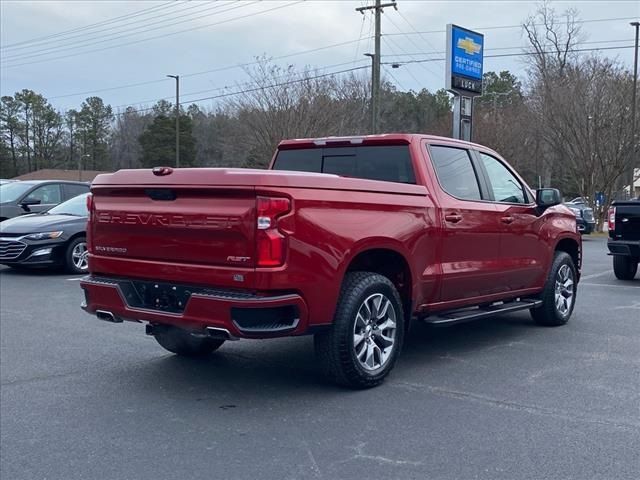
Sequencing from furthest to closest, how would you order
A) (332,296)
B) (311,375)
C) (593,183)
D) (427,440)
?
(593,183)
(311,375)
(332,296)
(427,440)

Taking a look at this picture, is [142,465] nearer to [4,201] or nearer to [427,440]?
[427,440]

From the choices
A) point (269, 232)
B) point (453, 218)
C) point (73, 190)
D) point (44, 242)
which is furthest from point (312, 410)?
point (73, 190)

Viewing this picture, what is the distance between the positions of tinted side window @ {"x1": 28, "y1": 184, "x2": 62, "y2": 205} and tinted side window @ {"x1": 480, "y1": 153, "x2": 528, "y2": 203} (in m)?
11.1

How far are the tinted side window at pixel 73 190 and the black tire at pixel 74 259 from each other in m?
3.31

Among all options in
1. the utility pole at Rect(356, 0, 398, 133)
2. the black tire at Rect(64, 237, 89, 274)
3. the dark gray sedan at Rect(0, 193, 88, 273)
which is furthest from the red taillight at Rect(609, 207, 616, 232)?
the utility pole at Rect(356, 0, 398, 133)

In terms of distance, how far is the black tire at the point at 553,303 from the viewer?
26.8 ft

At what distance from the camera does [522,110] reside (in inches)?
1556

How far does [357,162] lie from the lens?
22.5 feet

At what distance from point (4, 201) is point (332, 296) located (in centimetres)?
1234

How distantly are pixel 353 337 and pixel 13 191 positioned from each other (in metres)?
12.7

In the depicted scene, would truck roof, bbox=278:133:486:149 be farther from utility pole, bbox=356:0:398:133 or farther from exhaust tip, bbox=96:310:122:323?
utility pole, bbox=356:0:398:133

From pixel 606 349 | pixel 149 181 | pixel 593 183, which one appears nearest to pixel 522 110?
pixel 593 183

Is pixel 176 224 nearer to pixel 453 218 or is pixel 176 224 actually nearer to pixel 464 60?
pixel 453 218

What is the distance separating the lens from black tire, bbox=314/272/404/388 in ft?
18.0
